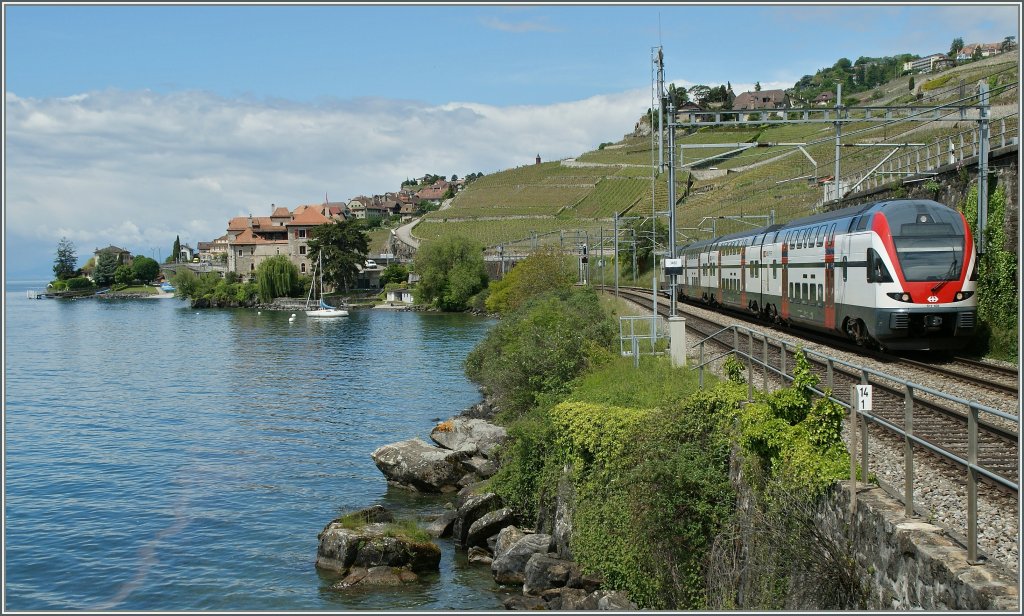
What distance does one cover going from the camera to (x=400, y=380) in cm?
5441

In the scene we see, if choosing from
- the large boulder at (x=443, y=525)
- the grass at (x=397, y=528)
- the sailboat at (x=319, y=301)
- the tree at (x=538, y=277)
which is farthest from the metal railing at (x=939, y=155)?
the sailboat at (x=319, y=301)

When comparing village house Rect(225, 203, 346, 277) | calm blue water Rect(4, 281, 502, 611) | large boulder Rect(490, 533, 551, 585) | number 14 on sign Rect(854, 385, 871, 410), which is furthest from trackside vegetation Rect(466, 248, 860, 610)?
village house Rect(225, 203, 346, 277)

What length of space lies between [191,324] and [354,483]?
275ft

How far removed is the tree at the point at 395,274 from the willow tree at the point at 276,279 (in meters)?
13.6

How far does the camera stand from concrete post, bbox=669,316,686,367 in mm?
22344

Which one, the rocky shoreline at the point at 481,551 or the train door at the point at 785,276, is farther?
the train door at the point at 785,276

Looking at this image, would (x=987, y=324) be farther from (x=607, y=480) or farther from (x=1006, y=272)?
(x=607, y=480)

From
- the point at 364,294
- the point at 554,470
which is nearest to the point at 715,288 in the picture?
the point at 554,470

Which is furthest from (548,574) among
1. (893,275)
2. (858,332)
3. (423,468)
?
(423,468)

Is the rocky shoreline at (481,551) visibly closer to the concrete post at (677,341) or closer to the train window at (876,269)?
the concrete post at (677,341)

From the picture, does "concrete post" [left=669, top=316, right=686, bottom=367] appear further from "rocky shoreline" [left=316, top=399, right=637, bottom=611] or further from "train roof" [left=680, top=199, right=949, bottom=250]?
"train roof" [left=680, top=199, right=949, bottom=250]

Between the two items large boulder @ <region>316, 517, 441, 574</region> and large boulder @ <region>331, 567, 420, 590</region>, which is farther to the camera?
large boulder @ <region>316, 517, 441, 574</region>

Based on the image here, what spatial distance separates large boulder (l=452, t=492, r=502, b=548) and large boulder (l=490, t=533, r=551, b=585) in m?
3.01

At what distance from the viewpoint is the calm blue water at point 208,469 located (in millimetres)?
21469
